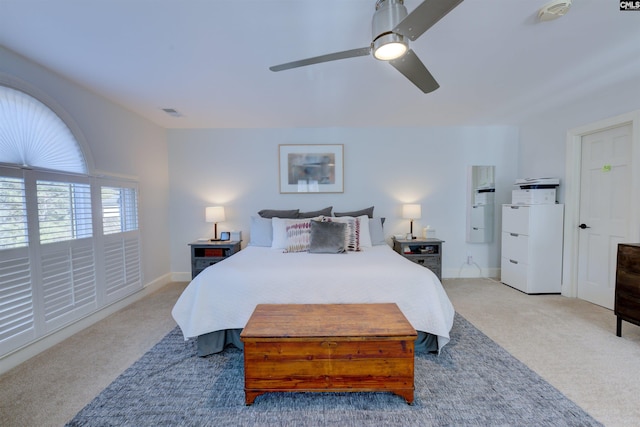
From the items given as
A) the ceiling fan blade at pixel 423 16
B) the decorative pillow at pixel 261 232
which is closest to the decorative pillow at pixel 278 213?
the decorative pillow at pixel 261 232

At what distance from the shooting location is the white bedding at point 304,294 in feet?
6.68

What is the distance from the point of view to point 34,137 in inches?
85.3

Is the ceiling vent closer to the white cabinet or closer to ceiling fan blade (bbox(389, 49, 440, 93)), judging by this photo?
ceiling fan blade (bbox(389, 49, 440, 93))

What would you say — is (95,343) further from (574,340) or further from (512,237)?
(512,237)

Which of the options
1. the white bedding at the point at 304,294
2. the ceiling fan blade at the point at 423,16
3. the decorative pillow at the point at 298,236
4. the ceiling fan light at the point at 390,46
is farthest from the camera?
the decorative pillow at the point at 298,236

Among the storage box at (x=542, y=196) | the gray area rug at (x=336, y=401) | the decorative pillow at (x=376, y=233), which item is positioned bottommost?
the gray area rug at (x=336, y=401)

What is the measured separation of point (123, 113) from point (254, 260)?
2507 millimetres

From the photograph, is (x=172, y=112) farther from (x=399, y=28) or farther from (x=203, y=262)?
(x=399, y=28)

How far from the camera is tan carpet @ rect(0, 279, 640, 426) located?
158 cm

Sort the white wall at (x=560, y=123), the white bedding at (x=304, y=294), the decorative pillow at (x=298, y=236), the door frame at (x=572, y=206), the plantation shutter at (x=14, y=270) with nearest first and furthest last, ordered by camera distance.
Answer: the plantation shutter at (x=14, y=270), the white bedding at (x=304, y=294), the white wall at (x=560, y=123), the decorative pillow at (x=298, y=236), the door frame at (x=572, y=206)

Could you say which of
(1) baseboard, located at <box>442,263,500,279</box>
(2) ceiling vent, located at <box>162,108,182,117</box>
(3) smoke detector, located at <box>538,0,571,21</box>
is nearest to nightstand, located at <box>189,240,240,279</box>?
(2) ceiling vent, located at <box>162,108,182,117</box>

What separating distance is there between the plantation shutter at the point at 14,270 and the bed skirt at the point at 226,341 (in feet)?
4.43

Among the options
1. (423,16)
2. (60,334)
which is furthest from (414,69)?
(60,334)

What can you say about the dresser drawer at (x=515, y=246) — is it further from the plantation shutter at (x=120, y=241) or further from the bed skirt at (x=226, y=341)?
the plantation shutter at (x=120, y=241)
